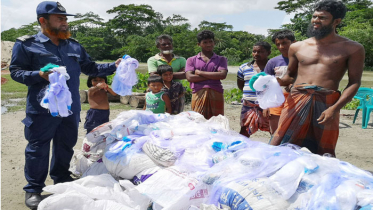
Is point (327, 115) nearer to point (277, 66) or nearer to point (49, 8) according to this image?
point (277, 66)

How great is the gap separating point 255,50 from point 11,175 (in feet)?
10.5

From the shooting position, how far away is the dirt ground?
323 centimetres

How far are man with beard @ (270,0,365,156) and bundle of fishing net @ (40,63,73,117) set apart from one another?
1.88 meters

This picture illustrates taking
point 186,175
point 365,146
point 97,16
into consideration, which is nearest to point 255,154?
point 186,175

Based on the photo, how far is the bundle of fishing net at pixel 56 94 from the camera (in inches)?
103

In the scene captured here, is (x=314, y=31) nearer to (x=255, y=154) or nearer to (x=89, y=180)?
(x=255, y=154)

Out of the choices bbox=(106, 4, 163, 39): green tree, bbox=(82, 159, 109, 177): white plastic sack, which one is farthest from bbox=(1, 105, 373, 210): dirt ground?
bbox=(106, 4, 163, 39): green tree

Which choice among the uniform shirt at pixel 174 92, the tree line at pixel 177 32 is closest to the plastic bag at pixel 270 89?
the uniform shirt at pixel 174 92

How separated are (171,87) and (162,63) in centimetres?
36

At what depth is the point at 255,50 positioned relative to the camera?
4117 millimetres

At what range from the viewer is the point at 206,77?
4074 mm

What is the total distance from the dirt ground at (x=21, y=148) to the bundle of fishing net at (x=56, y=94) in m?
1.02

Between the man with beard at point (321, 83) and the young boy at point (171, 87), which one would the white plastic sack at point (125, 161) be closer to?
the man with beard at point (321, 83)

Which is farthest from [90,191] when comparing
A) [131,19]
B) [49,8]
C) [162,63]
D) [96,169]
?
[131,19]
